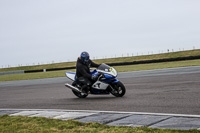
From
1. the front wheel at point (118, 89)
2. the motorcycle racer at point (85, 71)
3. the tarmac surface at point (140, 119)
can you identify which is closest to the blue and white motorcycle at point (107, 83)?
the front wheel at point (118, 89)

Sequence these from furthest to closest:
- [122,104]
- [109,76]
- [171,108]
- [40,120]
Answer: [109,76], [122,104], [171,108], [40,120]

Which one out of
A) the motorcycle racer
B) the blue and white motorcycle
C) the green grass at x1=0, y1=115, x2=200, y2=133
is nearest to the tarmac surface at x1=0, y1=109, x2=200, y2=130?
the green grass at x1=0, y1=115, x2=200, y2=133

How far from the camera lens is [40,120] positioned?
6719 mm

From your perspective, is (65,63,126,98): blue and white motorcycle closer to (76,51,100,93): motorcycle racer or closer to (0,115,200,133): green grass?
(76,51,100,93): motorcycle racer

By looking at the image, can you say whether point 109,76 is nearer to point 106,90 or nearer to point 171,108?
point 106,90

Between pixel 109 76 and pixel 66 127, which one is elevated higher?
pixel 109 76

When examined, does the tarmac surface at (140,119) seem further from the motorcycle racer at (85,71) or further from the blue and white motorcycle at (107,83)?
the motorcycle racer at (85,71)

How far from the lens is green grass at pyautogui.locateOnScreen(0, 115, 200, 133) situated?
16.9 ft

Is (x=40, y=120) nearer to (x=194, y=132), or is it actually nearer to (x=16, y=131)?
(x=16, y=131)

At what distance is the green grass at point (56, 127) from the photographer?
16.9 ft

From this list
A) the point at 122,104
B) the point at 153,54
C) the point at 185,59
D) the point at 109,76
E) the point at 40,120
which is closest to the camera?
the point at 40,120

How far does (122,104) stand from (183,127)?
3.60 meters

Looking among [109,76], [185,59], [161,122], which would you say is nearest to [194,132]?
[161,122]

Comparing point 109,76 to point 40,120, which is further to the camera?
point 109,76
